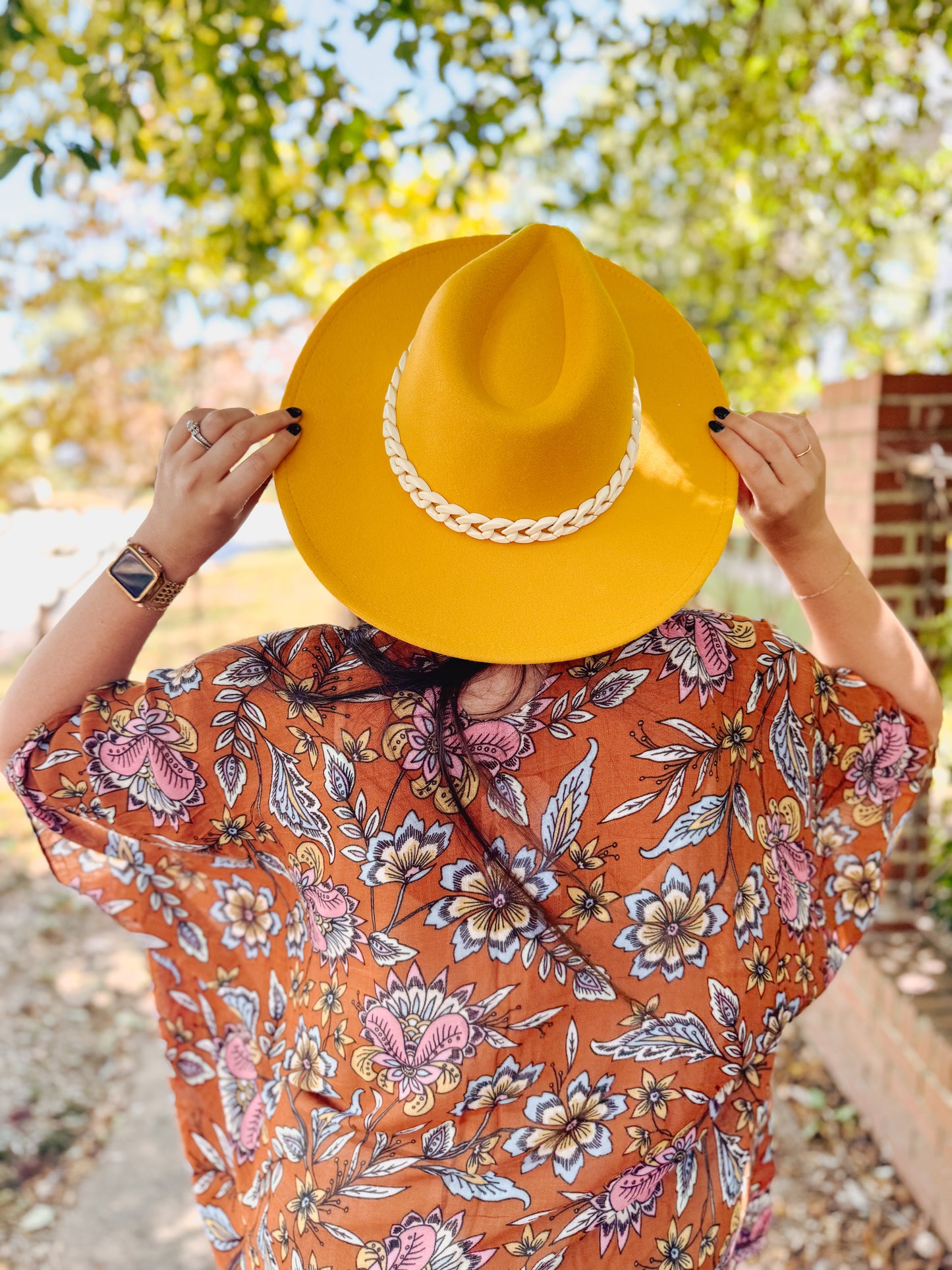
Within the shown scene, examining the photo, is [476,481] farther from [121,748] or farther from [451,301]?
[121,748]

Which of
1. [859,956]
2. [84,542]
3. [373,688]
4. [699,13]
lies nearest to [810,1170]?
[859,956]

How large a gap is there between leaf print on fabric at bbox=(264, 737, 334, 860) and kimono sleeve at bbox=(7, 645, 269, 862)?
0.12 ft

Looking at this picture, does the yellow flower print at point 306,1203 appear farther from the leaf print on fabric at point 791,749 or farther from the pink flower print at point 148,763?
A: the leaf print on fabric at point 791,749

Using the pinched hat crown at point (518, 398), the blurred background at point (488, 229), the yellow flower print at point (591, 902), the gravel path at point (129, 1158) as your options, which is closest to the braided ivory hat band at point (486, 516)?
the pinched hat crown at point (518, 398)

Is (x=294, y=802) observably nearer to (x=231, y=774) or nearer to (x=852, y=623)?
(x=231, y=774)

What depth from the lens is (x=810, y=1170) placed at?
324cm

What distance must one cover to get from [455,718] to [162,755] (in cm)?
41

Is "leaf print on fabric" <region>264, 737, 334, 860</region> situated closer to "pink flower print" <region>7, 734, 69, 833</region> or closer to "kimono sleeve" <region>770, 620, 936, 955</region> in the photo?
"pink flower print" <region>7, 734, 69, 833</region>

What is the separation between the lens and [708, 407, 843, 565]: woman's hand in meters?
1.44

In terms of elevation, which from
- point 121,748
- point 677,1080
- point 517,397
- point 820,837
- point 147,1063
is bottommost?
point 147,1063

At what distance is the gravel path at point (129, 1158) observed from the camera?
9.71 feet

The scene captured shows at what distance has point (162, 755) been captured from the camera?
4.37 feet

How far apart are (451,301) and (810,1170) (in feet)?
10.5

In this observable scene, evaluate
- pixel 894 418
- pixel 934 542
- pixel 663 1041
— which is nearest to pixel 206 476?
pixel 663 1041
